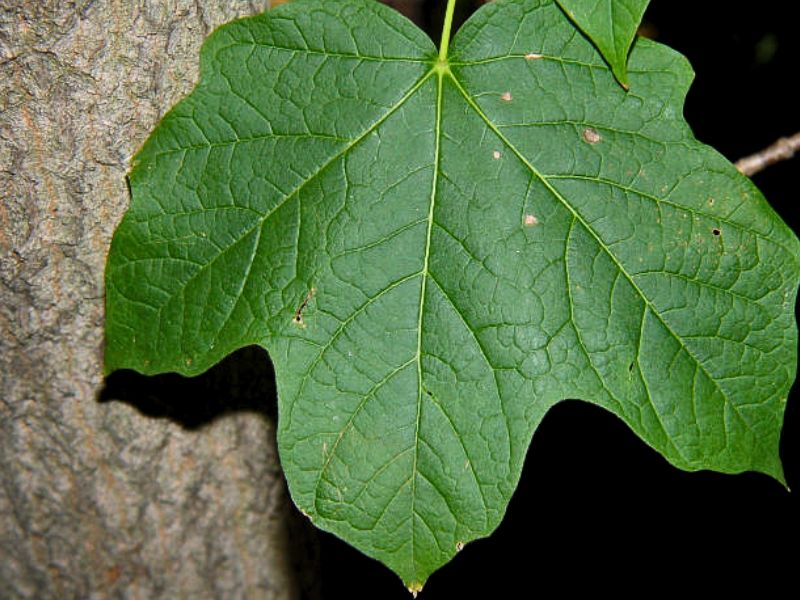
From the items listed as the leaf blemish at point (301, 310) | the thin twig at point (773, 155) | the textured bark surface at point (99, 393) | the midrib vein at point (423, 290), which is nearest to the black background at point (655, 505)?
the textured bark surface at point (99, 393)

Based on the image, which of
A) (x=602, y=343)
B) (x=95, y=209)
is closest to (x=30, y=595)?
(x=95, y=209)

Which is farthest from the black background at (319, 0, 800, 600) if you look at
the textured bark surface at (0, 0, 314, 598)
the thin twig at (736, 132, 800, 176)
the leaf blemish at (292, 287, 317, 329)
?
the leaf blemish at (292, 287, 317, 329)

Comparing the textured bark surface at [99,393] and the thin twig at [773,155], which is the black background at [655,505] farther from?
the thin twig at [773,155]

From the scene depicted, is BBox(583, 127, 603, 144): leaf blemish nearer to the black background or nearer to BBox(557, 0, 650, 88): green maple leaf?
BBox(557, 0, 650, 88): green maple leaf

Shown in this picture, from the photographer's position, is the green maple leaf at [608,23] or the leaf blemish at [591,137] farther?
the leaf blemish at [591,137]

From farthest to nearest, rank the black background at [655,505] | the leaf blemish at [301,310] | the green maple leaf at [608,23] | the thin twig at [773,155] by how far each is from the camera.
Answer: the black background at [655,505], the thin twig at [773,155], the leaf blemish at [301,310], the green maple leaf at [608,23]

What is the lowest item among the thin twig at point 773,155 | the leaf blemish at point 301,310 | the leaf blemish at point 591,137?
the thin twig at point 773,155

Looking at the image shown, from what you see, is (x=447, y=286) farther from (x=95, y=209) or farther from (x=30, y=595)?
(x=30, y=595)
